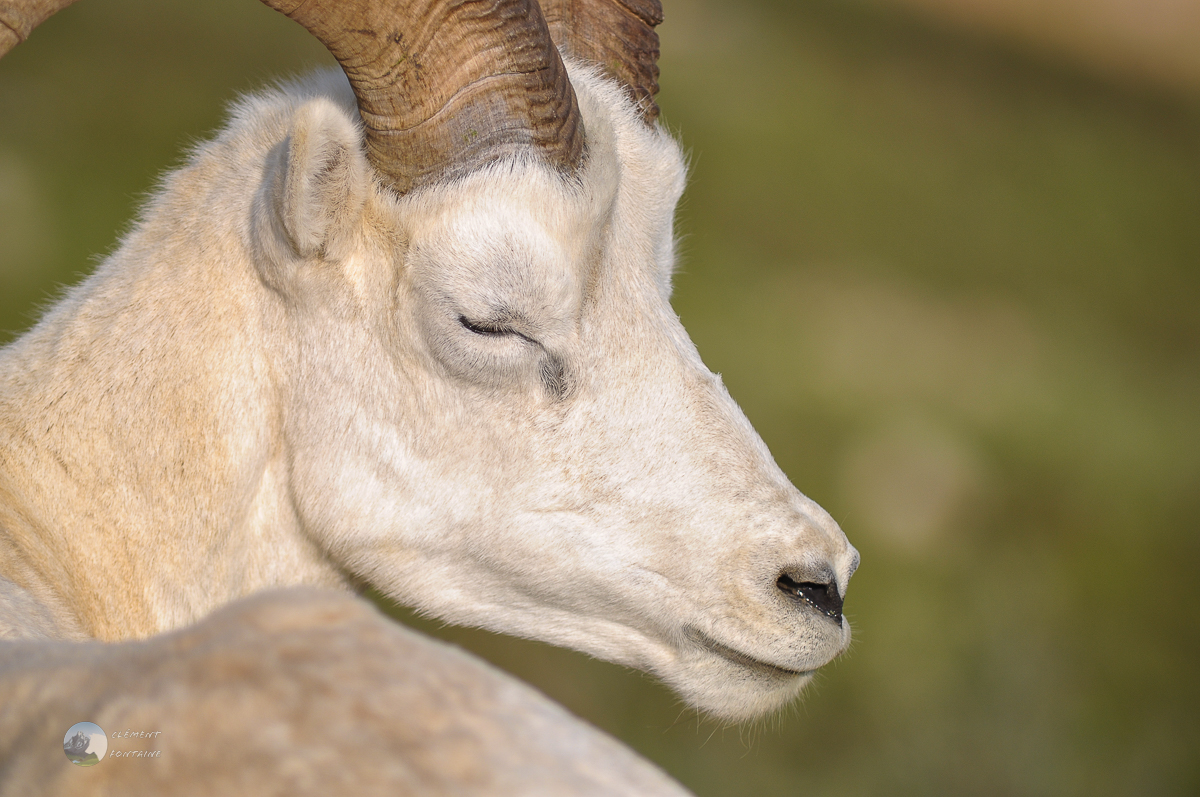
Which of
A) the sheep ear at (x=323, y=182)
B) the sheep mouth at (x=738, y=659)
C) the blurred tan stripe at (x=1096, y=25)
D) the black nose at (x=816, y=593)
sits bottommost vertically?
the sheep mouth at (x=738, y=659)

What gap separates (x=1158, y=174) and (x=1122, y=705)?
14.7 meters

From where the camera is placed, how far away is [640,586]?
8.48 ft

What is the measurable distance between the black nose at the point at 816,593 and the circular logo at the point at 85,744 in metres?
1.70

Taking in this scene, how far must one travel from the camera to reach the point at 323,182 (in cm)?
242

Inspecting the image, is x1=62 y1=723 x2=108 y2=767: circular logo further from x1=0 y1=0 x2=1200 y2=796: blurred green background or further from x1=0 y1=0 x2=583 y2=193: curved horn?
x1=0 y1=0 x2=1200 y2=796: blurred green background

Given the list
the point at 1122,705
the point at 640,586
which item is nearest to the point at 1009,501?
the point at 1122,705

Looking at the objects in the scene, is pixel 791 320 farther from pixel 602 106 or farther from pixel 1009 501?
pixel 602 106

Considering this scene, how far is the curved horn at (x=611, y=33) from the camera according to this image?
10.6 ft

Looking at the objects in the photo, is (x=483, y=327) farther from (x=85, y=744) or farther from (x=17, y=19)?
(x=85, y=744)

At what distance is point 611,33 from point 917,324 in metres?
12.4

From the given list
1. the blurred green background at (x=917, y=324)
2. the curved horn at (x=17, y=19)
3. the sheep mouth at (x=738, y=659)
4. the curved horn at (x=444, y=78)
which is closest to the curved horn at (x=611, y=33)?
the curved horn at (x=444, y=78)

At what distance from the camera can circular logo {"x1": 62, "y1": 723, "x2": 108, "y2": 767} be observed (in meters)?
1.21

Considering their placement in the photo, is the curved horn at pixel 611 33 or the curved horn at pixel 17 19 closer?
the curved horn at pixel 17 19

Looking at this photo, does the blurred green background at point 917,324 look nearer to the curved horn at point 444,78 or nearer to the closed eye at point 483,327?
the closed eye at point 483,327
